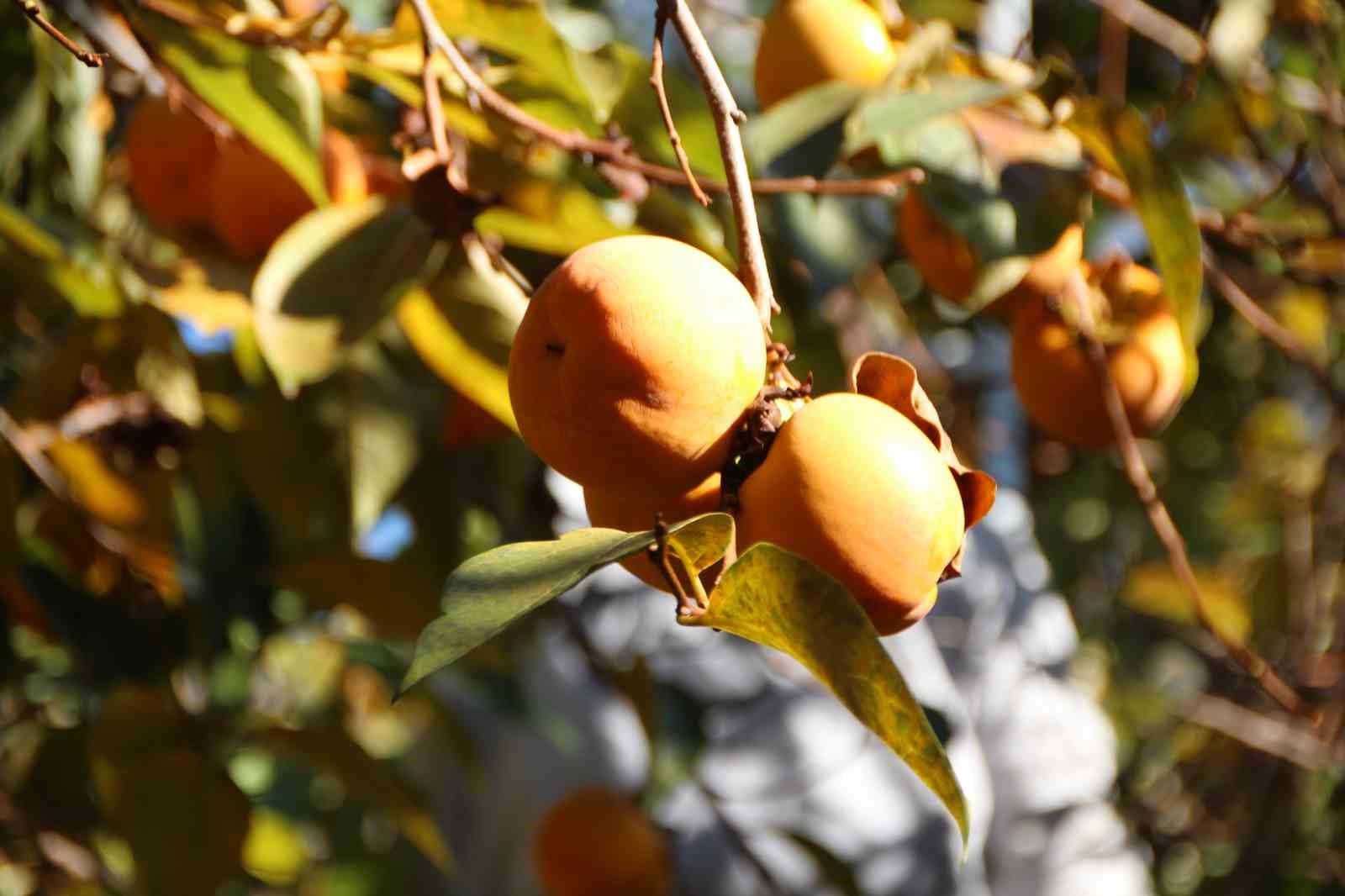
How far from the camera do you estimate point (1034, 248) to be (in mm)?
883

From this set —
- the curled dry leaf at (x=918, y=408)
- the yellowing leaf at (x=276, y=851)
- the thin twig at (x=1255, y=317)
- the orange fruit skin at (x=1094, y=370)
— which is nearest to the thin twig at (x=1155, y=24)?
the thin twig at (x=1255, y=317)

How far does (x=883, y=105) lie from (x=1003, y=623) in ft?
3.44

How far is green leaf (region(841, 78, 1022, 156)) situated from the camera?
0.78 metres

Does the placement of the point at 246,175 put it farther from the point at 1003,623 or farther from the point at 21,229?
the point at 1003,623

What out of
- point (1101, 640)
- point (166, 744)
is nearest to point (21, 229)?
point (166, 744)

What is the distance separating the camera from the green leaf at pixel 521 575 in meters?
0.41

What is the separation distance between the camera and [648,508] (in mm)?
499

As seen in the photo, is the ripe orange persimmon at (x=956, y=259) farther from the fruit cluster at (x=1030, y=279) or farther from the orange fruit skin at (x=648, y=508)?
the orange fruit skin at (x=648, y=508)

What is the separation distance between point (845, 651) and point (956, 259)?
531 millimetres

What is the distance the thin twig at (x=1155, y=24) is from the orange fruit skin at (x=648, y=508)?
0.77m

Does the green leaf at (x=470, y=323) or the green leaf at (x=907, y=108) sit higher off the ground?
the green leaf at (x=907, y=108)

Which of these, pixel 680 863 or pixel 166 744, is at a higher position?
pixel 166 744

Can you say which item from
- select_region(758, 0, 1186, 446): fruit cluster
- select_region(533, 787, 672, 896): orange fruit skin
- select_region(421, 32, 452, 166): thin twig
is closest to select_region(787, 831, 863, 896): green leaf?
select_region(533, 787, 672, 896): orange fruit skin

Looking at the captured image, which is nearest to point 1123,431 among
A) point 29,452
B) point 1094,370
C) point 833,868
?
point 1094,370
